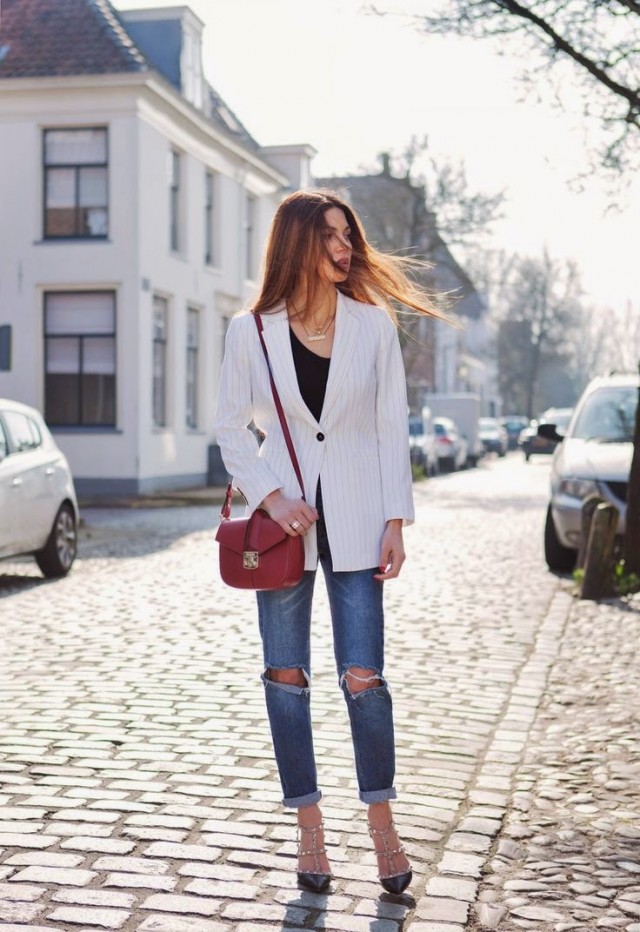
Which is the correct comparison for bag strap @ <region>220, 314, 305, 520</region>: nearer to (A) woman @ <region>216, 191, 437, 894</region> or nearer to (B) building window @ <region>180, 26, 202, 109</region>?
(A) woman @ <region>216, 191, 437, 894</region>

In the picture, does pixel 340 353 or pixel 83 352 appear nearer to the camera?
pixel 340 353

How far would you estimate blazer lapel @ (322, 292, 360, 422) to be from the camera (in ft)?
12.6

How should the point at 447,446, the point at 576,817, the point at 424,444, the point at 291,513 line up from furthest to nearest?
the point at 447,446, the point at 424,444, the point at 576,817, the point at 291,513

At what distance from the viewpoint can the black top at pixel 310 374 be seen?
3883mm

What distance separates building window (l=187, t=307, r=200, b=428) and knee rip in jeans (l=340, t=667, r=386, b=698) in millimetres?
24118

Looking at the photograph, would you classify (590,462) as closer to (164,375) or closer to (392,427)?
(392,427)

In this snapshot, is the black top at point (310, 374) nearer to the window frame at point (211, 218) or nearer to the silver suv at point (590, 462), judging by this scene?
the silver suv at point (590, 462)

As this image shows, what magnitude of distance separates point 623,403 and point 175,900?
34.4 ft

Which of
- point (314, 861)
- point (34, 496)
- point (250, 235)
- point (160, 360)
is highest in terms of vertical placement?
point (250, 235)

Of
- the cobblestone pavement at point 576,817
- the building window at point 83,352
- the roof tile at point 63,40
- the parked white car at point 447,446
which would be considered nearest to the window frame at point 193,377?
the building window at point 83,352

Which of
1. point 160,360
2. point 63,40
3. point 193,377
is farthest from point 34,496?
point 193,377

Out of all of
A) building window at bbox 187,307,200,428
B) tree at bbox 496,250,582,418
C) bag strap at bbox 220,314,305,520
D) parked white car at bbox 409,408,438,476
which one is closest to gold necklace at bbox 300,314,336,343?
bag strap at bbox 220,314,305,520

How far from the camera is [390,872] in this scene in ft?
12.8

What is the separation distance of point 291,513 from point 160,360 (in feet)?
74.7
